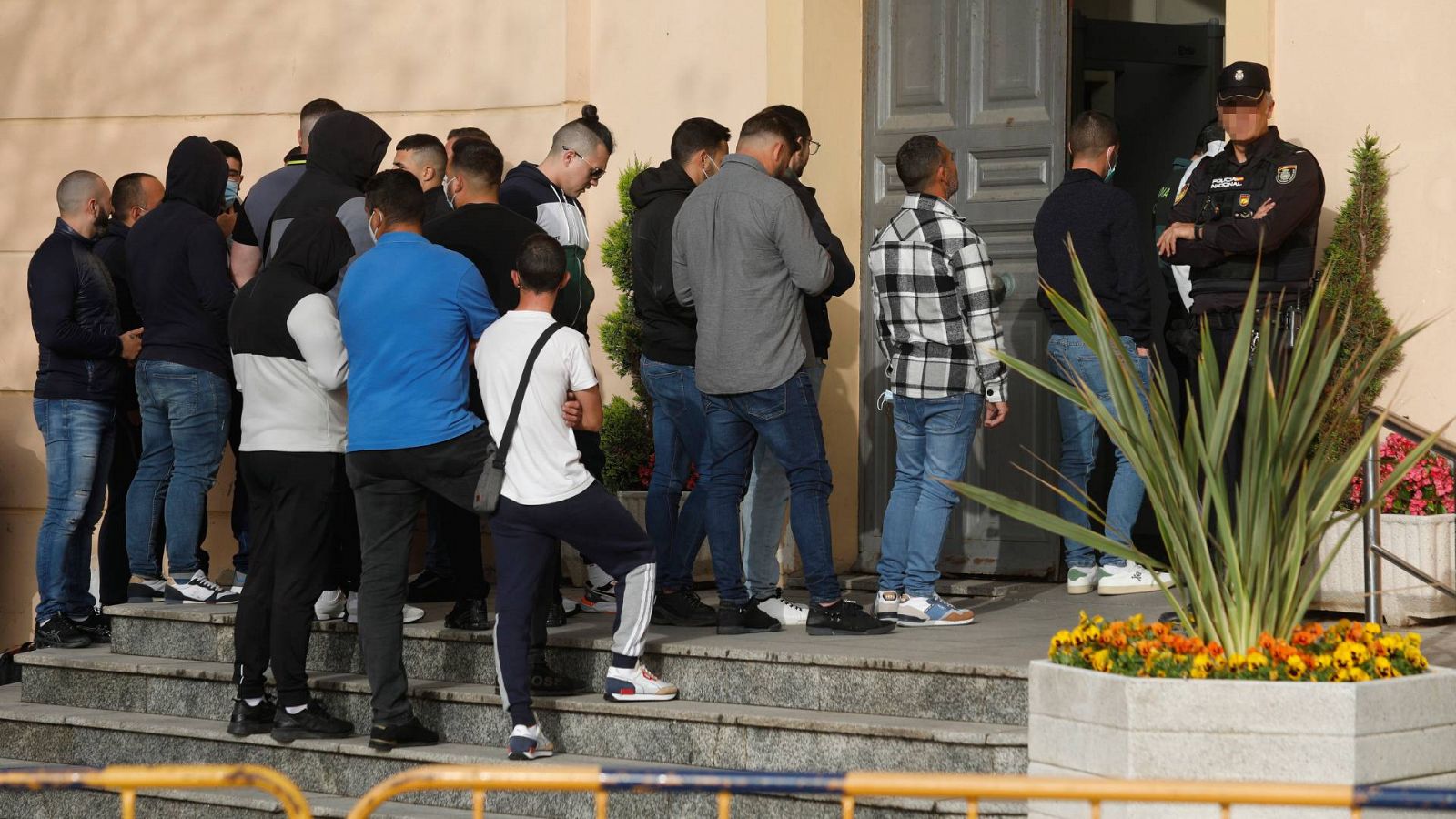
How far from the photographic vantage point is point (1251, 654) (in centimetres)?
452

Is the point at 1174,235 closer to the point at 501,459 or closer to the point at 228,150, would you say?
the point at 501,459

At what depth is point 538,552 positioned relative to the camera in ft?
19.2

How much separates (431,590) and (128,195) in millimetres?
2391

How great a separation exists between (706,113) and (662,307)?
2.04 meters

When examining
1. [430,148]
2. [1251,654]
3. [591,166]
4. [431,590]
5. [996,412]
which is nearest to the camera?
[1251,654]

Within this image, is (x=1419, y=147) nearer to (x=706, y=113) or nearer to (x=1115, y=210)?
(x=1115, y=210)

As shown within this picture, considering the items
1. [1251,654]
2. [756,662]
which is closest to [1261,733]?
[1251,654]

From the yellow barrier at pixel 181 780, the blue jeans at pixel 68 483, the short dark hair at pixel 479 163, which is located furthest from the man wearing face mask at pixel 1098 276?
the yellow barrier at pixel 181 780

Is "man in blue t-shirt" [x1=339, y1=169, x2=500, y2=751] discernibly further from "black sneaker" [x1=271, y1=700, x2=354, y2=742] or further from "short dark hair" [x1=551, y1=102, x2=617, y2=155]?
"short dark hair" [x1=551, y1=102, x2=617, y2=155]

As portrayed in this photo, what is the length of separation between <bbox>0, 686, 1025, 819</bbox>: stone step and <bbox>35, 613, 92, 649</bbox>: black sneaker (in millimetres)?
312

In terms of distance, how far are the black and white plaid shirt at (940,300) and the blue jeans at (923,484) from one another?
92 millimetres

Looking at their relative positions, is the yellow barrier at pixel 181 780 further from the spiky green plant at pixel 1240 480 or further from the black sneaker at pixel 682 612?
the black sneaker at pixel 682 612

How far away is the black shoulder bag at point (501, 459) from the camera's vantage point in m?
5.73

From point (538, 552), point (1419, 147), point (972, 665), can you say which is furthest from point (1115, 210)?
point (538, 552)
